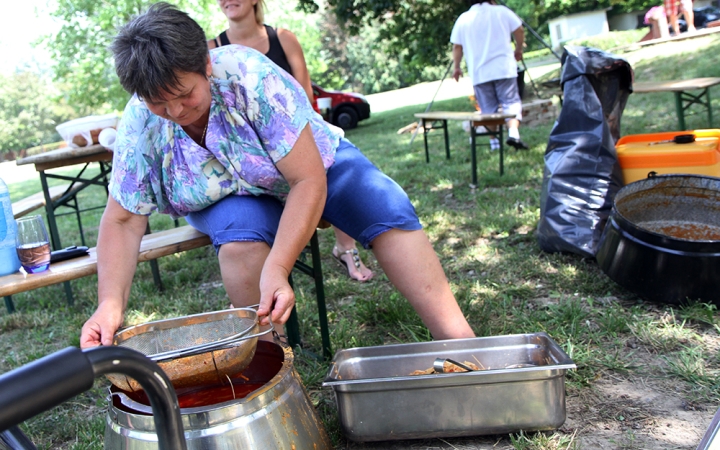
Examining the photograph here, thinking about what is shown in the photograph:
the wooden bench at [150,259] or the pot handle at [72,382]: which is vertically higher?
the pot handle at [72,382]

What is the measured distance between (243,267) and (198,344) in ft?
1.40

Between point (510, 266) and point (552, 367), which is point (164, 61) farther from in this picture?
point (510, 266)

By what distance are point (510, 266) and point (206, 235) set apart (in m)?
1.67

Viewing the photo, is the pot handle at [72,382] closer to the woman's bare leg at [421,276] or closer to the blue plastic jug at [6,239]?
the woman's bare leg at [421,276]

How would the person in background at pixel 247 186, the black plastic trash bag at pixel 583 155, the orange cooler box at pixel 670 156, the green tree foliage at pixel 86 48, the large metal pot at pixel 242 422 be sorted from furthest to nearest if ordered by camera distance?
the green tree foliage at pixel 86 48 < the black plastic trash bag at pixel 583 155 < the orange cooler box at pixel 670 156 < the person in background at pixel 247 186 < the large metal pot at pixel 242 422

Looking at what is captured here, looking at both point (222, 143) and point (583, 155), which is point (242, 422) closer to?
point (222, 143)

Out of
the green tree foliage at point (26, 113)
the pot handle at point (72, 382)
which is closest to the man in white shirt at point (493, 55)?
the pot handle at point (72, 382)

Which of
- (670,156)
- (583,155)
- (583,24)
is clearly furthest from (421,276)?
(583,24)

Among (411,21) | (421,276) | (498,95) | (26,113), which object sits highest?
(26,113)

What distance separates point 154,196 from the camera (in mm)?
1940

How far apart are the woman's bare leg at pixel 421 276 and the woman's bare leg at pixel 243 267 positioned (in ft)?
1.24

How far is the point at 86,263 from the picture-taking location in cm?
200

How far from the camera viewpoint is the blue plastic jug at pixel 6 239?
1.98m

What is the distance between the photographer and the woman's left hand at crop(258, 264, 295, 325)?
1.49m
